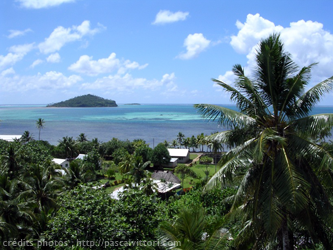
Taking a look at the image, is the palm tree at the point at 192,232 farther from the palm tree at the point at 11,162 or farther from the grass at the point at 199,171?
the grass at the point at 199,171

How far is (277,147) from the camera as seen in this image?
7.51 meters

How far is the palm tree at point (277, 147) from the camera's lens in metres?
6.90

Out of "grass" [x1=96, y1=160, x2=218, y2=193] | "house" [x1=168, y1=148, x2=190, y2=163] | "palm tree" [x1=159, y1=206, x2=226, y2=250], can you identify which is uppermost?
"palm tree" [x1=159, y1=206, x2=226, y2=250]

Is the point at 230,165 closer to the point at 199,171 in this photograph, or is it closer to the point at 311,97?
the point at 311,97

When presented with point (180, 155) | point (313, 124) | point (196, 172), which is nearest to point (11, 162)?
point (313, 124)

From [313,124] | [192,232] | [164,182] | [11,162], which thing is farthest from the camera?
[164,182]

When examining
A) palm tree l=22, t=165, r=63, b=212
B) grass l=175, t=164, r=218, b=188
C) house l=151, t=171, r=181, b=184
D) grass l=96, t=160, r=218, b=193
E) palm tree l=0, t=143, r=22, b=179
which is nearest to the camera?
palm tree l=22, t=165, r=63, b=212

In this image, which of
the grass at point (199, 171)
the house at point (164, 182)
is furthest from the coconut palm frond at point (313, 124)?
the grass at point (199, 171)

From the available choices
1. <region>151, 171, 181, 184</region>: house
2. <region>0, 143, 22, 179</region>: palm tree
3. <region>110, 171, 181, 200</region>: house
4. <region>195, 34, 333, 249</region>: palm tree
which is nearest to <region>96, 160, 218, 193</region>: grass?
<region>151, 171, 181, 184</region>: house

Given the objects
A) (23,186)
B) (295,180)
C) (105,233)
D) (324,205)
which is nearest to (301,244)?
(324,205)

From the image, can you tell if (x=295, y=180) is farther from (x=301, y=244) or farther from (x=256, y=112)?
(x=301, y=244)

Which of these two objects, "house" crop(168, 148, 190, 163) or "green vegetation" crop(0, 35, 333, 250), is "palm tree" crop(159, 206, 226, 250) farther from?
"house" crop(168, 148, 190, 163)

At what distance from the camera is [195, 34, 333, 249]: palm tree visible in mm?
6898

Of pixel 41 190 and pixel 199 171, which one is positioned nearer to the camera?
pixel 41 190
